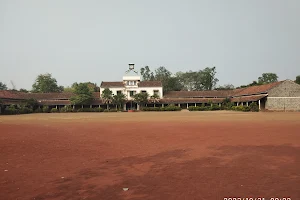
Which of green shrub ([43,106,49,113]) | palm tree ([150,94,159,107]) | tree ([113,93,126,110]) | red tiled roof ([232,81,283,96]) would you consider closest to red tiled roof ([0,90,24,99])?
green shrub ([43,106,49,113])

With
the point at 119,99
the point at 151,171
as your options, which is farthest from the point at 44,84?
the point at 151,171

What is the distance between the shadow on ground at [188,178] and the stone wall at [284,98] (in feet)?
107

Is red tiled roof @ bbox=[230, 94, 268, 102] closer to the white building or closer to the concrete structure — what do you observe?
the concrete structure

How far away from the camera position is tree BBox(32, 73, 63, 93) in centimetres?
6247

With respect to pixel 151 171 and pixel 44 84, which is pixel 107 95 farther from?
pixel 151 171

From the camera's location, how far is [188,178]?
4770 mm

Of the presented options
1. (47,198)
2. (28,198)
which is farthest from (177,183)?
(28,198)

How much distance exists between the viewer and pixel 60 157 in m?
6.78

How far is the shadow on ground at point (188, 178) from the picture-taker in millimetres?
3967

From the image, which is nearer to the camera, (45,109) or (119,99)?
(45,109)

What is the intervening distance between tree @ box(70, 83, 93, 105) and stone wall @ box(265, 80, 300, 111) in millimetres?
31163

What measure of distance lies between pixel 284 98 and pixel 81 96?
3434 cm

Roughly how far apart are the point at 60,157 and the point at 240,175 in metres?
4.94

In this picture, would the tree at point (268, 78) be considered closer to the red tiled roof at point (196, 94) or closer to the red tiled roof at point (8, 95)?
the red tiled roof at point (196, 94)
